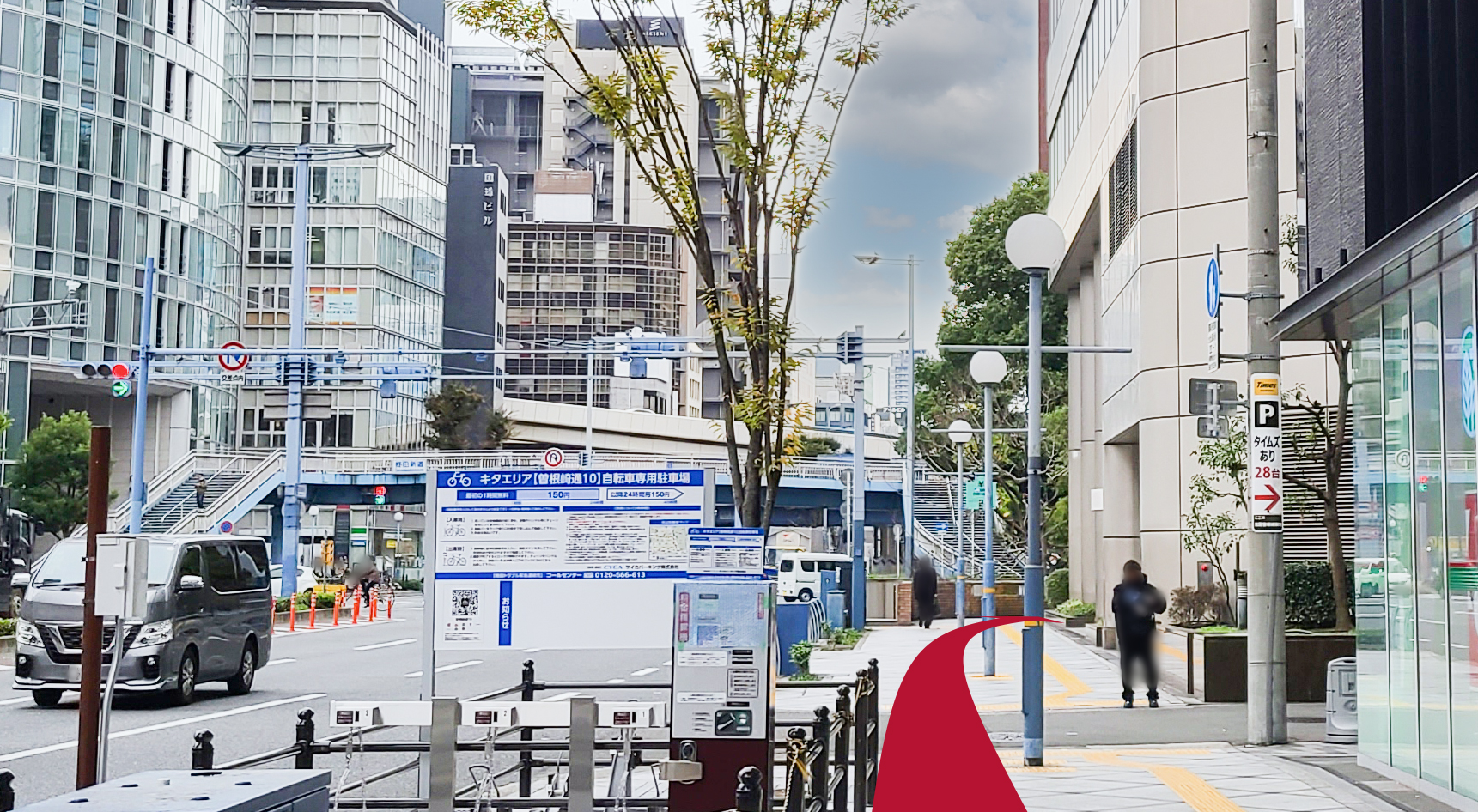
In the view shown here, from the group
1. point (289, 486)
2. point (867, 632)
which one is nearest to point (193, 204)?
point (289, 486)

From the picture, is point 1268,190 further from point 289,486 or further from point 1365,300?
point 289,486

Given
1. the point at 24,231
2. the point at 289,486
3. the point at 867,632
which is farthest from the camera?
the point at 24,231

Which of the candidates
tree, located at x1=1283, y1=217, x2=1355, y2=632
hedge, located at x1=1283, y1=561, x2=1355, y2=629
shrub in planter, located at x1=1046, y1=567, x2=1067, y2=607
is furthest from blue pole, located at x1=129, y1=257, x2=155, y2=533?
hedge, located at x1=1283, y1=561, x2=1355, y2=629

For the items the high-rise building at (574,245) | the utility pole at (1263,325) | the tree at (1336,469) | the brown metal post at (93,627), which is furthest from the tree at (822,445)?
the brown metal post at (93,627)

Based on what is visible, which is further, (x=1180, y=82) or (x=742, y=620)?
(x=1180, y=82)

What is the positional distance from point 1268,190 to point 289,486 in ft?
142

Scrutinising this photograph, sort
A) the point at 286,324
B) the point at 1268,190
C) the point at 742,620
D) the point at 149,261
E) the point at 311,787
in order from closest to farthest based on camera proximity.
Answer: the point at 311,787
the point at 742,620
the point at 1268,190
the point at 149,261
the point at 286,324

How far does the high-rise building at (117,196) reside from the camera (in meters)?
62.6

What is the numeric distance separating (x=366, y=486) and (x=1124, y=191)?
39.4 m

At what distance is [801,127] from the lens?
1225 centimetres

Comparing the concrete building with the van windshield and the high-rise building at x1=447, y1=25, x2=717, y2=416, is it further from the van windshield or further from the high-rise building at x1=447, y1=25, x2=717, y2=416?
the high-rise building at x1=447, y1=25, x2=717, y2=416

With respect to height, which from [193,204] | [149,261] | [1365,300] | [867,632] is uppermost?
[193,204]

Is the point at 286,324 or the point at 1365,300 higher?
the point at 286,324

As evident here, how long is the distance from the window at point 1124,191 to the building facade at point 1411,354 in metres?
18.9
